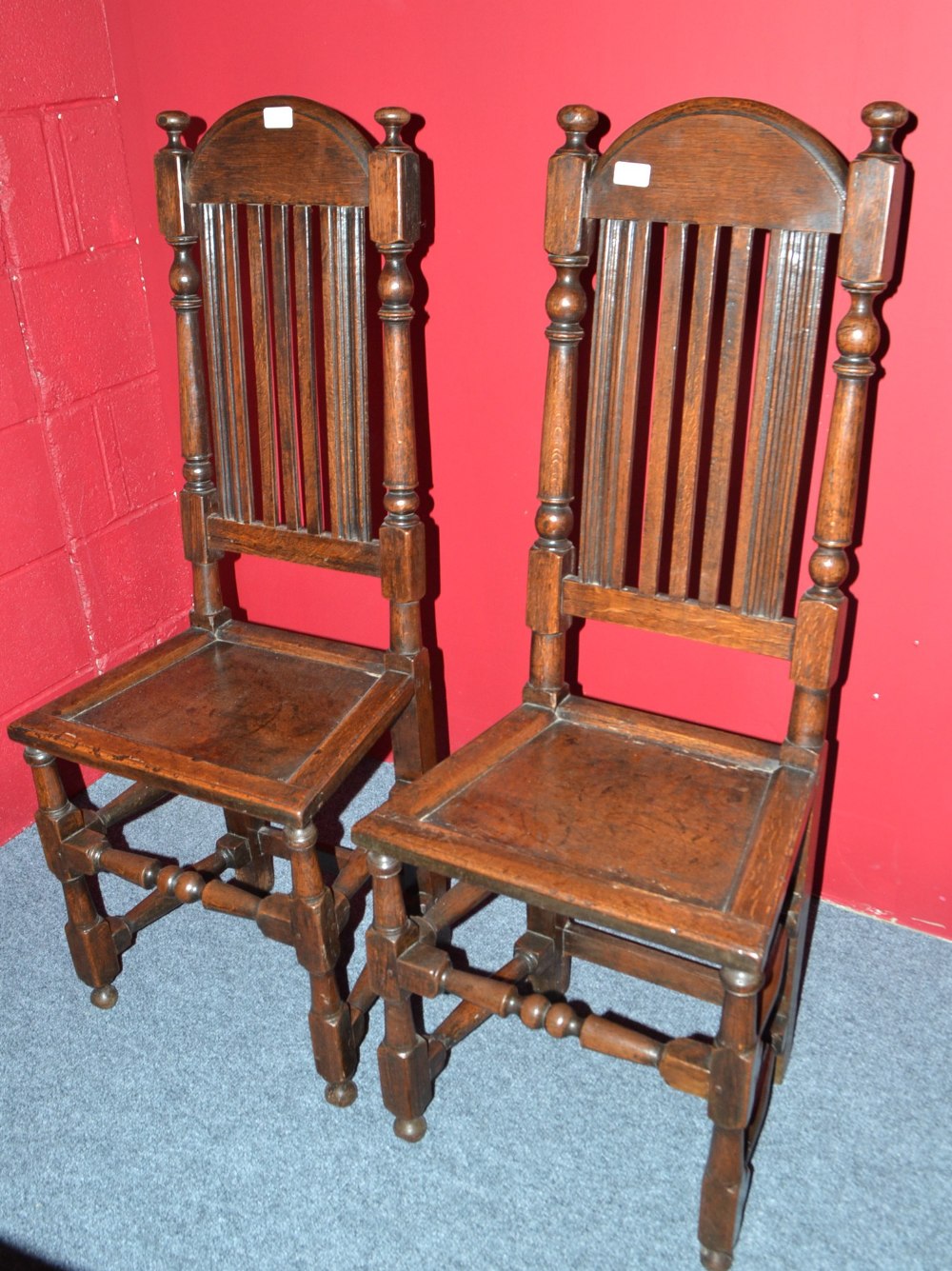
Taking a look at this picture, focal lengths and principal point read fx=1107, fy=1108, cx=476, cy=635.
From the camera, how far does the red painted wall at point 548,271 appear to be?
1.46 metres

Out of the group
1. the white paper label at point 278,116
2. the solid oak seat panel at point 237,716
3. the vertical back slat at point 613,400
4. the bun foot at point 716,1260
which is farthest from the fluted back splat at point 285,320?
the bun foot at point 716,1260

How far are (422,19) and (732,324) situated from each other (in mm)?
727

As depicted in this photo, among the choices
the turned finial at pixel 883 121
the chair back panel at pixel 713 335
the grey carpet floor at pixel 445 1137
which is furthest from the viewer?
the grey carpet floor at pixel 445 1137

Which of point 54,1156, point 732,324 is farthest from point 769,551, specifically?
point 54,1156

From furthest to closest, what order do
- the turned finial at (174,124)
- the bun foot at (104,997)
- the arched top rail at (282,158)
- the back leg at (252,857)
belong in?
the back leg at (252,857) < the bun foot at (104,997) < the turned finial at (174,124) < the arched top rail at (282,158)

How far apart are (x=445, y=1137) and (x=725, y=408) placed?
1081 millimetres

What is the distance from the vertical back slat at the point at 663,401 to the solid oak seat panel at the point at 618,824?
0.24 meters

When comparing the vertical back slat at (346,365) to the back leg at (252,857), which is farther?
the back leg at (252,857)

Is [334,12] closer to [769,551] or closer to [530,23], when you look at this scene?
[530,23]

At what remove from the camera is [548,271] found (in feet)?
5.65

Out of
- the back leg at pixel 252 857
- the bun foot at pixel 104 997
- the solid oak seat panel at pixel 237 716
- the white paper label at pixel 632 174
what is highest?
the white paper label at pixel 632 174

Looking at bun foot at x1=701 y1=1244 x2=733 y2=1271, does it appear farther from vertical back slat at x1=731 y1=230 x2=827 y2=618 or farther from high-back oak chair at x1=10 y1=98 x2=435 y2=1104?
vertical back slat at x1=731 y1=230 x2=827 y2=618

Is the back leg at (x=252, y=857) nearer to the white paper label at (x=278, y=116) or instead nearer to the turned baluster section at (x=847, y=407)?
the turned baluster section at (x=847, y=407)

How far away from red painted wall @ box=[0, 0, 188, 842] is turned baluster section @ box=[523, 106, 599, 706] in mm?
982
